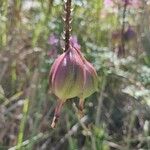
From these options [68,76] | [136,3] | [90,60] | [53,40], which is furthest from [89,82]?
[136,3]

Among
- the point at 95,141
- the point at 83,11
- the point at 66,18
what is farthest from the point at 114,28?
the point at 66,18

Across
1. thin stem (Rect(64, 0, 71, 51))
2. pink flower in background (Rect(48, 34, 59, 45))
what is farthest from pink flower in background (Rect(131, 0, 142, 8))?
thin stem (Rect(64, 0, 71, 51))

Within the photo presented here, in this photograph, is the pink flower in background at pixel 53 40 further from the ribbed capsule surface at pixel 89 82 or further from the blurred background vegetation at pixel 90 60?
the ribbed capsule surface at pixel 89 82

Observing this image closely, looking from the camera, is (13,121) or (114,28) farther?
(114,28)

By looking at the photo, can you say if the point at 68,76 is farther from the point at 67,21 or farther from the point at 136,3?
the point at 136,3

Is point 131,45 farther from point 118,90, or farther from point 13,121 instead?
point 13,121

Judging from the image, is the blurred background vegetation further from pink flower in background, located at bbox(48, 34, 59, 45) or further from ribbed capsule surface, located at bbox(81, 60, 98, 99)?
ribbed capsule surface, located at bbox(81, 60, 98, 99)
